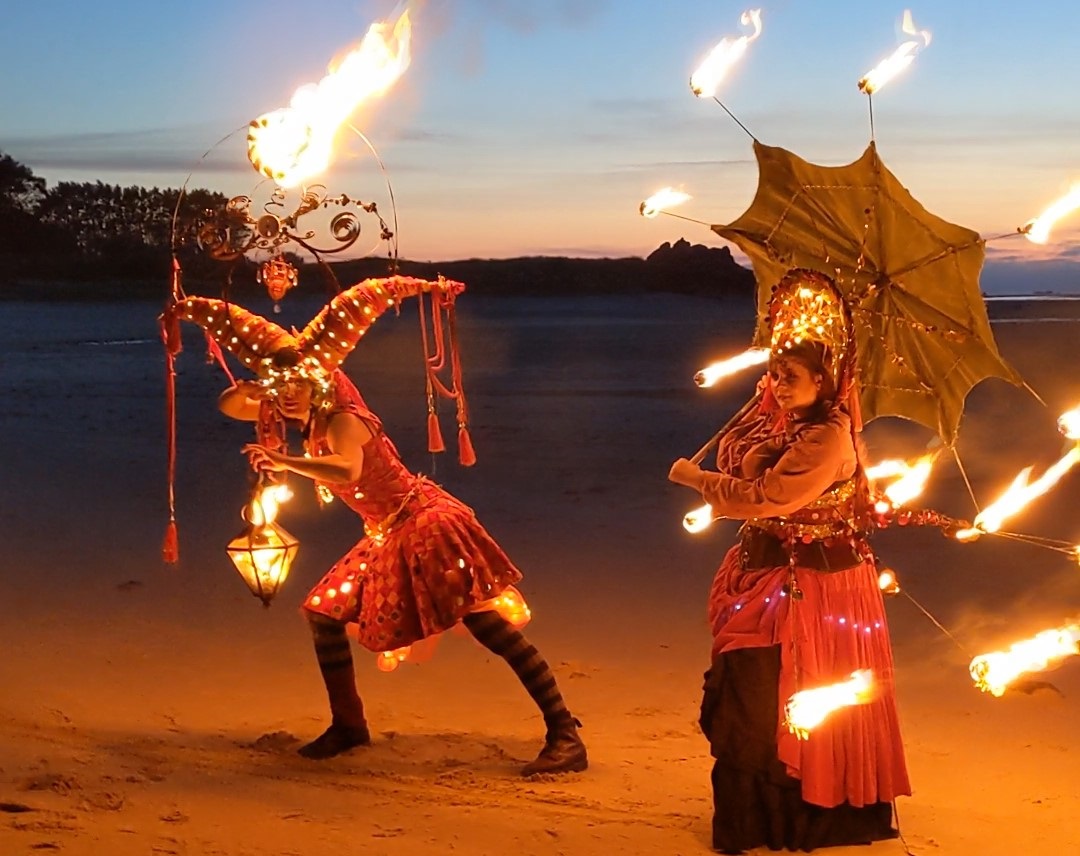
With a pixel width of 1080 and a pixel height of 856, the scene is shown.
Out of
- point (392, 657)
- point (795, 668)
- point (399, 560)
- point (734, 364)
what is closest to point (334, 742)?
point (392, 657)

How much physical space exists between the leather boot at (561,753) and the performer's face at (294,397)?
1.45 metres

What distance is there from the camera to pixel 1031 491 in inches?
142

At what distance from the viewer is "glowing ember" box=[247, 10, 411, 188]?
425 centimetres

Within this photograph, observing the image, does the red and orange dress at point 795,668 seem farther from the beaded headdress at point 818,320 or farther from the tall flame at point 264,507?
the tall flame at point 264,507

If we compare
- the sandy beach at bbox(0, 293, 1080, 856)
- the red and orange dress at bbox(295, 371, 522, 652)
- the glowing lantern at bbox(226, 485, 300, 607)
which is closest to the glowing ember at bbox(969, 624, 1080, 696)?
the sandy beach at bbox(0, 293, 1080, 856)

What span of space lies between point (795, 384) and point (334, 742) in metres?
2.26

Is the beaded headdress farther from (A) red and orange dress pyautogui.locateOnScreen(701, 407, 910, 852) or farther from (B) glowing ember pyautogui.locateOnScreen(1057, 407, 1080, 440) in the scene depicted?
(B) glowing ember pyautogui.locateOnScreen(1057, 407, 1080, 440)

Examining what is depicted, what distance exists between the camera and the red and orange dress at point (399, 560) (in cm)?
439

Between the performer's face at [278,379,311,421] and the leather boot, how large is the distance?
1.45m

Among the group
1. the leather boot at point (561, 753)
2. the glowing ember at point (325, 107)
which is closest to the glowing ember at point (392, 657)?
the leather boot at point (561, 753)

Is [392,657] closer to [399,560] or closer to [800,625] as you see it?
[399,560]

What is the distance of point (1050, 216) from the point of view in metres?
3.52

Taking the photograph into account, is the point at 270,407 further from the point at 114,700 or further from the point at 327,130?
the point at 114,700

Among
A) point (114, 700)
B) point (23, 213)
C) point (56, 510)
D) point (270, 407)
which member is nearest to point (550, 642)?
point (114, 700)
